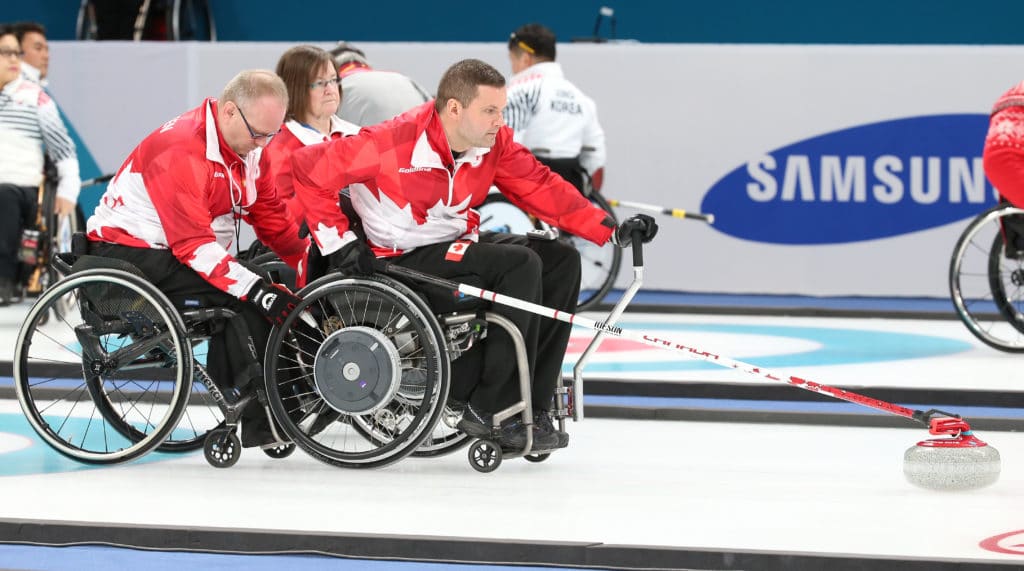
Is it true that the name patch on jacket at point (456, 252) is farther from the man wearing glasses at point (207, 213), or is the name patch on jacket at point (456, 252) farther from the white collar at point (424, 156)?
the man wearing glasses at point (207, 213)

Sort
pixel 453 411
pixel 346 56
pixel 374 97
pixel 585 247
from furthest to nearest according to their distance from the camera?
pixel 585 247
pixel 346 56
pixel 374 97
pixel 453 411

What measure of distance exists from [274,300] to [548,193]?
0.80m

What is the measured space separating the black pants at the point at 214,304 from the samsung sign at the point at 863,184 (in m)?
4.68

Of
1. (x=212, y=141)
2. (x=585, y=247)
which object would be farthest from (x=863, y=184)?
(x=212, y=141)

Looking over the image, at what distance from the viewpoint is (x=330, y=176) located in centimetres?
385

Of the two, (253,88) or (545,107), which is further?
(545,107)

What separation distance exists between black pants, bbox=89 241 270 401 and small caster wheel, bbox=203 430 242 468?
0.08 metres

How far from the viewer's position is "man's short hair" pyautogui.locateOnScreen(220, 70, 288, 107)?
12.6 feet

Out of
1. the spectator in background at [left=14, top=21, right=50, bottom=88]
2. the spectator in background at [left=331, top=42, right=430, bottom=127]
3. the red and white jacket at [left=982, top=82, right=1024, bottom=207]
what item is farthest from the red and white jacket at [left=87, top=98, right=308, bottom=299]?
the spectator in background at [left=14, top=21, right=50, bottom=88]

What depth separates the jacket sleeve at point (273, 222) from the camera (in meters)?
4.15

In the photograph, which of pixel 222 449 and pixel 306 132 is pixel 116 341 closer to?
pixel 222 449

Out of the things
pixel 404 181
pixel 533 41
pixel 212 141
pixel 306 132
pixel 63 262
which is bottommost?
pixel 63 262

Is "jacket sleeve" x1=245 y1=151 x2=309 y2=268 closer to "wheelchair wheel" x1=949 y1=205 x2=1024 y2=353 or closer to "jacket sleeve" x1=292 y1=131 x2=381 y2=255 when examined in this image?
"jacket sleeve" x1=292 y1=131 x2=381 y2=255

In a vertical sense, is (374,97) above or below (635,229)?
above
